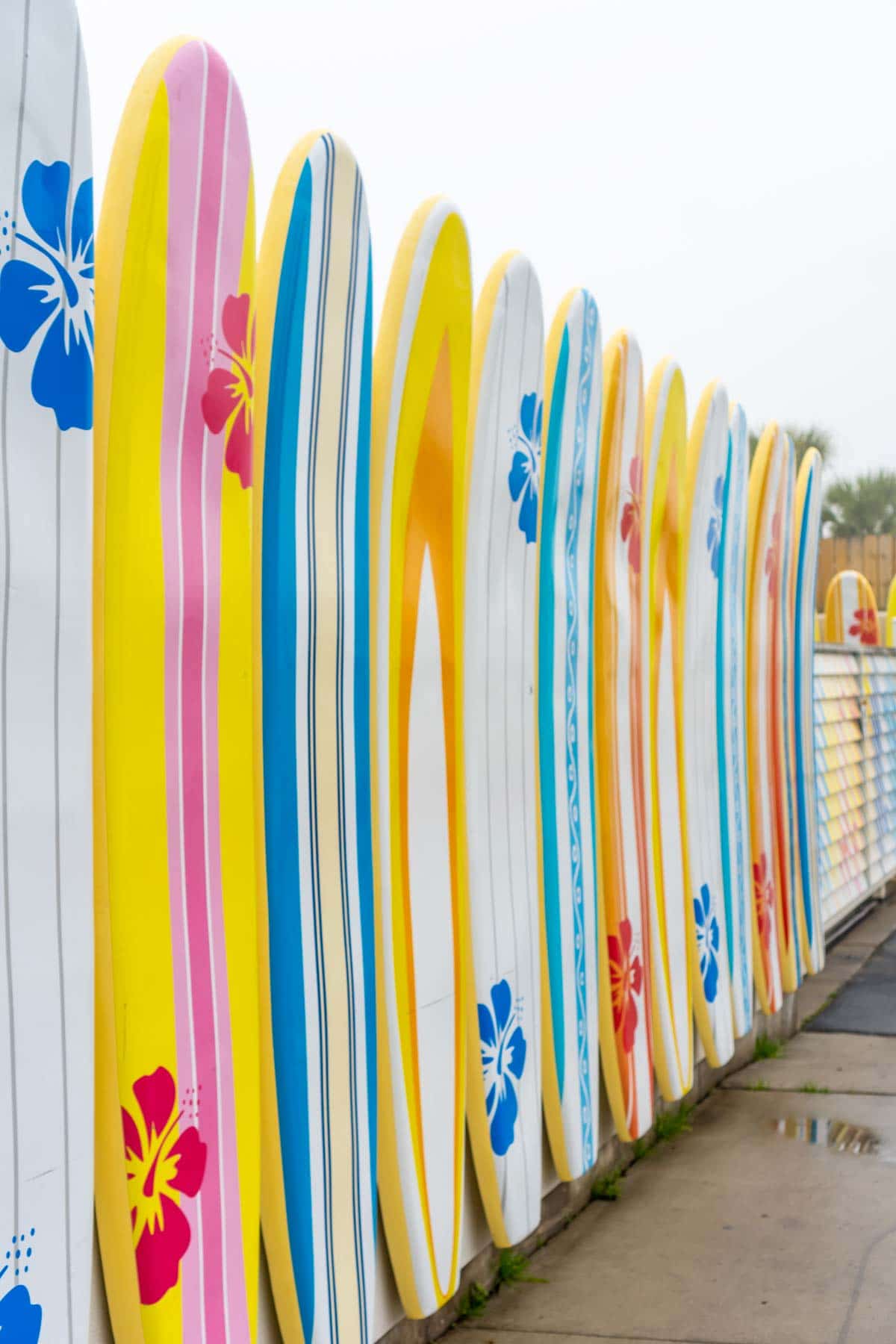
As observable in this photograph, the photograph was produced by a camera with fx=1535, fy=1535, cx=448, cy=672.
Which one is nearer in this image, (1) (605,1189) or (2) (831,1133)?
(1) (605,1189)

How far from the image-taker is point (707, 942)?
15.2 ft

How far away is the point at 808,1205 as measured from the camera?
3.88 meters

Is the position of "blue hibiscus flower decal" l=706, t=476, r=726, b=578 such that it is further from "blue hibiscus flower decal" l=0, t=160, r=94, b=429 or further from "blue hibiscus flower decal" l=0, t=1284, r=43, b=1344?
"blue hibiscus flower decal" l=0, t=1284, r=43, b=1344

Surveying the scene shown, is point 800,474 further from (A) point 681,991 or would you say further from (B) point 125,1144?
(B) point 125,1144

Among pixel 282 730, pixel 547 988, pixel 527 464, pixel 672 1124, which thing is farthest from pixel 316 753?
pixel 672 1124

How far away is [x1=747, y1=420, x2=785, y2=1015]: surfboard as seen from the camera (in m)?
5.32

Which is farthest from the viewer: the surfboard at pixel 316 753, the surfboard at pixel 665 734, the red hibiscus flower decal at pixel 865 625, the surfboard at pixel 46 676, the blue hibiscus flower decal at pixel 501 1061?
the red hibiscus flower decal at pixel 865 625

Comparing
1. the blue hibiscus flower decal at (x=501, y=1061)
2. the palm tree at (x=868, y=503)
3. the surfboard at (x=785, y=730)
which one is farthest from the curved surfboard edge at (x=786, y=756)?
the palm tree at (x=868, y=503)

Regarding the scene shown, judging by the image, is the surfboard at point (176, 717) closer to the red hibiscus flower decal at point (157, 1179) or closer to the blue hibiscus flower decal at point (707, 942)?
the red hibiscus flower decal at point (157, 1179)

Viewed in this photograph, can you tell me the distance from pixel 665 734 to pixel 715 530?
809 millimetres

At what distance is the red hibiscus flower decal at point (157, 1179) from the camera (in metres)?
1.88

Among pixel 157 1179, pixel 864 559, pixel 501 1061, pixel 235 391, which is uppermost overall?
pixel 864 559

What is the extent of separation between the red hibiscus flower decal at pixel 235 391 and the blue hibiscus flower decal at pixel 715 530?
281 cm

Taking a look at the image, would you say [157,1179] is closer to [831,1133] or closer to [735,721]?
[831,1133]
